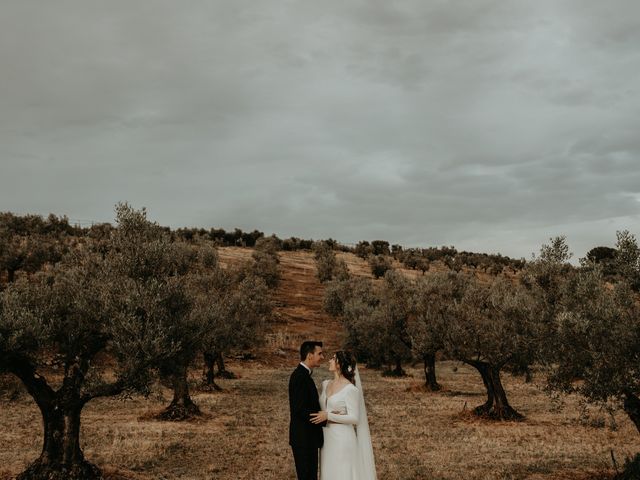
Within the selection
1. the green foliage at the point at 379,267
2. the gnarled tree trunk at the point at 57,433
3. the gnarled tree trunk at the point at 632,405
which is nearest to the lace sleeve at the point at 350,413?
the gnarled tree trunk at the point at 632,405

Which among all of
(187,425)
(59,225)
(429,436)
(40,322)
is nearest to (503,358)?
(429,436)

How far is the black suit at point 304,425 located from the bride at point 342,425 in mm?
285

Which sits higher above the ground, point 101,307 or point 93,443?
point 101,307

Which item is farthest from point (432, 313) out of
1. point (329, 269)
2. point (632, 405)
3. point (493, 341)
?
point (329, 269)

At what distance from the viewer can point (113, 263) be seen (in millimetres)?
21594

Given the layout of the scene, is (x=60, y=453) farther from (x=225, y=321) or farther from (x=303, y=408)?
(x=225, y=321)

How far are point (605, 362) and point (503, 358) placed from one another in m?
15.7

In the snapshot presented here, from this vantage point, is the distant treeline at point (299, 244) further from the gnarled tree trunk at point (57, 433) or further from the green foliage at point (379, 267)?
the gnarled tree trunk at point (57, 433)

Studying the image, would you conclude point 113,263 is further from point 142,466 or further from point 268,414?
point 268,414

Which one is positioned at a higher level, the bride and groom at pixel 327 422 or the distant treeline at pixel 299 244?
the distant treeline at pixel 299 244

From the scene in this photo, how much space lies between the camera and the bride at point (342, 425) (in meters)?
12.5

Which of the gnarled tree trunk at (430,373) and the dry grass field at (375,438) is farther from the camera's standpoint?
the gnarled tree trunk at (430,373)

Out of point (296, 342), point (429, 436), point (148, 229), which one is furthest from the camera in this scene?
point (296, 342)

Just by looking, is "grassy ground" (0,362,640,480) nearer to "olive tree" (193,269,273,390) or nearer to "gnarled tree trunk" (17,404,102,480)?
"gnarled tree trunk" (17,404,102,480)
